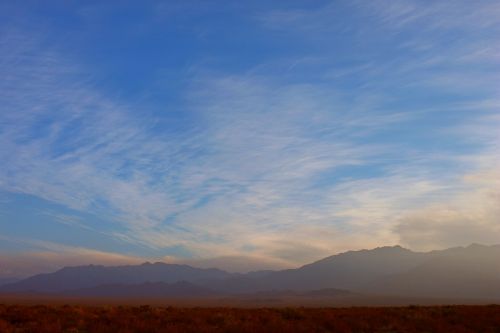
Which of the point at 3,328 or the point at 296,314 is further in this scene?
the point at 296,314

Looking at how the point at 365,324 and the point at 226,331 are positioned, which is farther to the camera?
the point at 365,324

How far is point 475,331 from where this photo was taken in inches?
807

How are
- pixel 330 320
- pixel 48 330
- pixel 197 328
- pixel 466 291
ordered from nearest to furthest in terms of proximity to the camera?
pixel 48 330, pixel 197 328, pixel 330 320, pixel 466 291

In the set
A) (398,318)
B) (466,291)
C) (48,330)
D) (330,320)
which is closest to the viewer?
(48,330)

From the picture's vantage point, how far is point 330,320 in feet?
77.4

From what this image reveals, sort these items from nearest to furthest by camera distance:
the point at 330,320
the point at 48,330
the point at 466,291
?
the point at 48,330
the point at 330,320
the point at 466,291

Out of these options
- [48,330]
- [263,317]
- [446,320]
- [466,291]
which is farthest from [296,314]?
[466,291]

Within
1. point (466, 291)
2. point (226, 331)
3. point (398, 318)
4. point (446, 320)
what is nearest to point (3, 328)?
point (226, 331)

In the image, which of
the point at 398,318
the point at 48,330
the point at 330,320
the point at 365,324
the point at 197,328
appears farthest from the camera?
the point at 398,318

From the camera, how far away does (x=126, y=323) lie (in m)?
20.7

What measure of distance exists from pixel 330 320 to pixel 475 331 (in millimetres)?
6627

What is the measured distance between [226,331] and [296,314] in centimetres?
803

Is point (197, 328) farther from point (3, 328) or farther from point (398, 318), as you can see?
point (398, 318)

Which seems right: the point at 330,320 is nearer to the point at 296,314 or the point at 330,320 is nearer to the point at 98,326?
the point at 296,314
